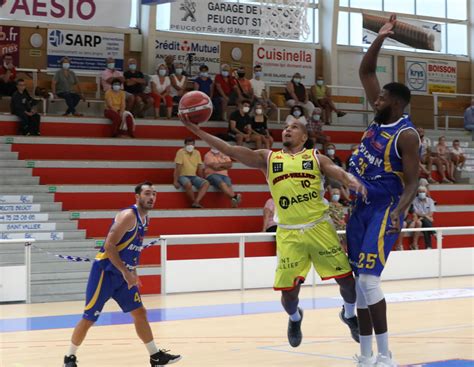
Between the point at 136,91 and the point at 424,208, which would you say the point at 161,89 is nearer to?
the point at 136,91

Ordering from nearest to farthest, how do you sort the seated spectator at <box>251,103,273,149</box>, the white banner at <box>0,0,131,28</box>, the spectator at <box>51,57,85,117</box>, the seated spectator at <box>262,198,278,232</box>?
the seated spectator at <box>262,198,278,232</box>
the spectator at <box>51,57,85,117</box>
the seated spectator at <box>251,103,273,149</box>
the white banner at <box>0,0,131,28</box>

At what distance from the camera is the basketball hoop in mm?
17859

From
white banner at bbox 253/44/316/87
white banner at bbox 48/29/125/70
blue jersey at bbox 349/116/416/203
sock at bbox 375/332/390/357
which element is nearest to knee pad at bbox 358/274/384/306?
sock at bbox 375/332/390/357

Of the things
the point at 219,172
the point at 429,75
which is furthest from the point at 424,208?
the point at 429,75

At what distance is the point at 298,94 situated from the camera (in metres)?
21.5

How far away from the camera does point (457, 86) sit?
87.2ft

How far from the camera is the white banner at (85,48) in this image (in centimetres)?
2042

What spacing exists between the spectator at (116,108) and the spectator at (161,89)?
1.13 m

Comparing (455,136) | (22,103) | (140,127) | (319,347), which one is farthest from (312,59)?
(319,347)

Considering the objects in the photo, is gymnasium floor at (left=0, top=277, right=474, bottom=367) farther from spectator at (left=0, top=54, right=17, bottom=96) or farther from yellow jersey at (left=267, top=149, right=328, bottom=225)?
spectator at (left=0, top=54, right=17, bottom=96)

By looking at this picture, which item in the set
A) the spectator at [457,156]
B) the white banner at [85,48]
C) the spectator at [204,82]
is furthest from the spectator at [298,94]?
the white banner at [85,48]

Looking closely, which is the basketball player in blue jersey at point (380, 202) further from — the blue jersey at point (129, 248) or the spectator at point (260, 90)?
the spectator at point (260, 90)

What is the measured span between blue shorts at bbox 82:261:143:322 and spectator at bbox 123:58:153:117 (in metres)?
11.7

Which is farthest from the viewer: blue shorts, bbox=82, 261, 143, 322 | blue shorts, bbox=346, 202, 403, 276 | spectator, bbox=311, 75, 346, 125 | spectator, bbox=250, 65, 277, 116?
spectator, bbox=311, 75, 346, 125
